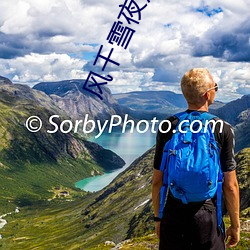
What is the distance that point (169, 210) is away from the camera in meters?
11.2

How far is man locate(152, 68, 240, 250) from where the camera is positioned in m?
10.8

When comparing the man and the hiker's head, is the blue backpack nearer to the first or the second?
the man

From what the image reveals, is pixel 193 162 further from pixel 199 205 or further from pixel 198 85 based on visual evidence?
pixel 198 85

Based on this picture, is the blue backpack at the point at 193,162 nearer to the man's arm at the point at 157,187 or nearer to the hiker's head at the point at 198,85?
the man's arm at the point at 157,187

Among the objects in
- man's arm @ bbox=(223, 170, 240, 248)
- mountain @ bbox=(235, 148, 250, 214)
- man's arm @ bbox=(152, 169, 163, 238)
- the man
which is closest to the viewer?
the man

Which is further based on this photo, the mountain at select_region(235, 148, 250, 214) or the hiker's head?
the mountain at select_region(235, 148, 250, 214)

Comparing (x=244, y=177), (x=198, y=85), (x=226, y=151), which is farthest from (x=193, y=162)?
(x=244, y=177)

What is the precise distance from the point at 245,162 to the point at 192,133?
3963 inches

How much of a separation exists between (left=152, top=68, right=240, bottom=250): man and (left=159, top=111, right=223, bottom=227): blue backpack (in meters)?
0.33

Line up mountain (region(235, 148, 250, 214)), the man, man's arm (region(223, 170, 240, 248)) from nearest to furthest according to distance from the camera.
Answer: the man, man's arm (region(223, 170, 240, 248)), mountain (region(235, 148, 250, 214))

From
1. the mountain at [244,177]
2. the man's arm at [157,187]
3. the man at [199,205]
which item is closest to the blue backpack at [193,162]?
the man at [199,205]

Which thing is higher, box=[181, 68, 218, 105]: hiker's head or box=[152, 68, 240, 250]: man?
box=[181, 68, 218, 105]: hiker's head

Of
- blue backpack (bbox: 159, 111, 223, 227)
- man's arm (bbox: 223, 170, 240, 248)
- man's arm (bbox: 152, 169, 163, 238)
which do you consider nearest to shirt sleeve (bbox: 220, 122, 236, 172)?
man's arm (bbox: 223, 170, 240, 248)

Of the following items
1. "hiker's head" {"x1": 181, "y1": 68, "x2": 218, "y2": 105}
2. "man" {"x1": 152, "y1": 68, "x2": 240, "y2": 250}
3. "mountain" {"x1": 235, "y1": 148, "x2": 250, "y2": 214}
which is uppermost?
"mountain" {"x1": 235, "y1": 148, "x2": 250, "y2": 214}
